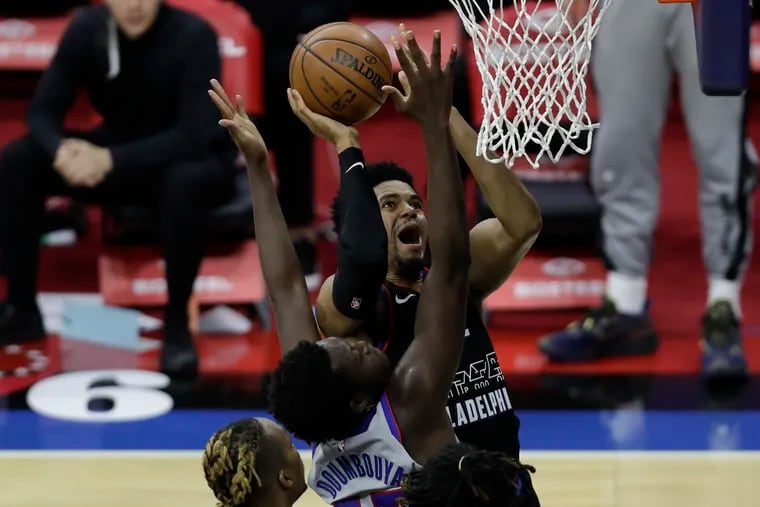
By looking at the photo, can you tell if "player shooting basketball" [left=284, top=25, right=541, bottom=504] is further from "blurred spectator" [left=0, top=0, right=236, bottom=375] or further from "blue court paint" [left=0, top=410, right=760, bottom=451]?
"blurred spectator" [left=0, top=0, right=236, bottom=375]

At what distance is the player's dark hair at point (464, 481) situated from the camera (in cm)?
258

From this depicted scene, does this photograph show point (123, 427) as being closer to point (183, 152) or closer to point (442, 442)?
point (183, 152)

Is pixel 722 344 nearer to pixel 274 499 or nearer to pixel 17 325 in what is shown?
pixel 17 325

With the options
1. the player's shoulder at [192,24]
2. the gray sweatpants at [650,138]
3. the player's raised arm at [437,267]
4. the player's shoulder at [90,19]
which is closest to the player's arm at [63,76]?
the player's shoulder at [90,19]

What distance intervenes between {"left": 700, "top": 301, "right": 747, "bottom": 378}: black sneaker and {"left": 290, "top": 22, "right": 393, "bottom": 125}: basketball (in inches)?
111

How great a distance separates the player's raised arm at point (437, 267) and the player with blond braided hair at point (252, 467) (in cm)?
27

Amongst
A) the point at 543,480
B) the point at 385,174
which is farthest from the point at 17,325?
the point at 385,174

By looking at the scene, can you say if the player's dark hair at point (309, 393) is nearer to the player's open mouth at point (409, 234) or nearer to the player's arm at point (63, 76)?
the player's open mouth at point (409, 234)

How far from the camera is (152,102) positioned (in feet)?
20.2

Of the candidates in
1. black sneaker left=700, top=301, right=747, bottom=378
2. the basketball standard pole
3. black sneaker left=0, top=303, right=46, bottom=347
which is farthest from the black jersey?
black sneaker left=0, top=303, right=46, bottom=347

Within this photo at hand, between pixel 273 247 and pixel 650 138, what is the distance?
3.00 m

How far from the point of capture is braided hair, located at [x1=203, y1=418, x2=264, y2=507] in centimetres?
288

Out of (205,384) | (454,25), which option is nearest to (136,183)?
(205,384)

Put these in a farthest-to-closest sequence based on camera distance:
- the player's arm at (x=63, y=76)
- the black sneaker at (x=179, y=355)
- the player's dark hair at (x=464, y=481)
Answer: the player's arm at (x=63, y=76)
the black sneaker at (x=179, y=355)
the player's dark hair at (x=464, y=481)
